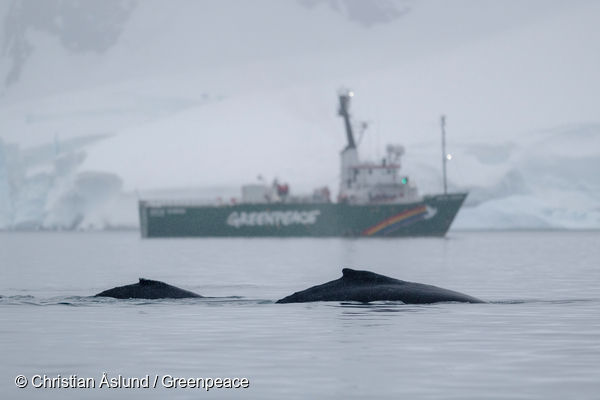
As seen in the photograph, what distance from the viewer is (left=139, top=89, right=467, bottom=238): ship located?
320 feet

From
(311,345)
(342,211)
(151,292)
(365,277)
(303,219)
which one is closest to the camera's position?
(311,345)

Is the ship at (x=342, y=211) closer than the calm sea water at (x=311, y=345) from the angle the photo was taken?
No

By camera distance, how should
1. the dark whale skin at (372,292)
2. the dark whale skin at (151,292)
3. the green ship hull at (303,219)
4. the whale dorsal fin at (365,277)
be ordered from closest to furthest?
1. the dark whale skin at (372,292)
2. the whale dorsal fin at (365,277)
3. the dark whale skin at (151,292)
4. the green ship hull at (303,219)

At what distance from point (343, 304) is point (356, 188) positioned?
8267 cm

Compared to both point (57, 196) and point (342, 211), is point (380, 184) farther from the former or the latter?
point (57, 196)

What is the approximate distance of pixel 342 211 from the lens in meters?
99.2

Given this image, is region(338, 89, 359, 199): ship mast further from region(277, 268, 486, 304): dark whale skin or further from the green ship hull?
region(277, 268, 486, 304): dark whale skin

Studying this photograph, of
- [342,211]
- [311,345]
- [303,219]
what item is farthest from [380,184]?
[311,345]

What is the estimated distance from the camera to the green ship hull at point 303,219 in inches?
3824

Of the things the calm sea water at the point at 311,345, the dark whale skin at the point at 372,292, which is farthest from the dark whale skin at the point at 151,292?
the dark whale skin at the point at 372,292

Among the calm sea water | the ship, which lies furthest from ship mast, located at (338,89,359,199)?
the calm sea water

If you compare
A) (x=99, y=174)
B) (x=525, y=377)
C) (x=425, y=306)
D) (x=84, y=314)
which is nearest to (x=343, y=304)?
(x=425, y=306)

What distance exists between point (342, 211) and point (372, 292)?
80388 mm

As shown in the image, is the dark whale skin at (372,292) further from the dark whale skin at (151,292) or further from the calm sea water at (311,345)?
the dark whale skin at (151,292)
